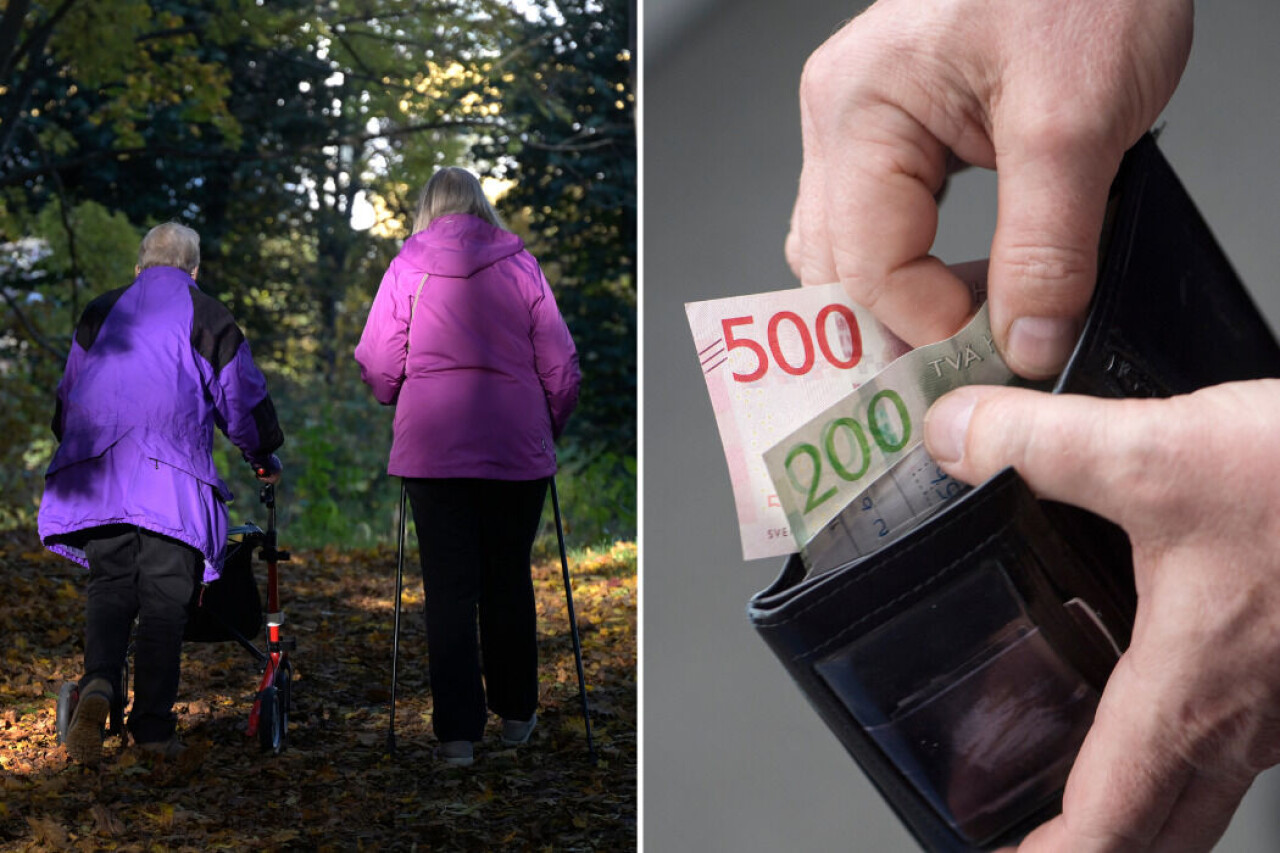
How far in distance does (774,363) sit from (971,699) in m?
0.35

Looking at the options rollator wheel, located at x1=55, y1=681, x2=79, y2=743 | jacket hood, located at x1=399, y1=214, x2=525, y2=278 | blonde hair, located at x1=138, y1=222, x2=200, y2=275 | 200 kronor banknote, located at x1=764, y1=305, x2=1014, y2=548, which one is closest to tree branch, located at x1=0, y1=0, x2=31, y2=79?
blonde hair, located at x1=138, y1=222, x2=200, y2=275

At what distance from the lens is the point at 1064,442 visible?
1100 millimetres

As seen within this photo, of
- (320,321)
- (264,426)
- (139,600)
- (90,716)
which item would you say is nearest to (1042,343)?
(264,426)

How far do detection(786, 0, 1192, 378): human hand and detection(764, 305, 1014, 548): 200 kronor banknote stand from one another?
0.10 ft

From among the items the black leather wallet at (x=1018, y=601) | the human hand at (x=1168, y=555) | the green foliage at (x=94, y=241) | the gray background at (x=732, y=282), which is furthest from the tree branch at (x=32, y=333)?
the human hand at (x=1168, y=555)

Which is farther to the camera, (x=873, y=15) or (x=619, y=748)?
(x=619, y=748)

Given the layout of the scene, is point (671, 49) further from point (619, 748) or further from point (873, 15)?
point (619, 748)

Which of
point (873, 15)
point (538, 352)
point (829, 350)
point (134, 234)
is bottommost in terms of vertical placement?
point (829, 350)

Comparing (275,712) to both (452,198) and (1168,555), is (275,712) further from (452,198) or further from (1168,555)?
(1168,555)

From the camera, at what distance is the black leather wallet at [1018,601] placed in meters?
1.13

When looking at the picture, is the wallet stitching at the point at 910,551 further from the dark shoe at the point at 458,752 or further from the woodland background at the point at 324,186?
the woodland background at the point at 324,186

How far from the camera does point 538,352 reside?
374 cm

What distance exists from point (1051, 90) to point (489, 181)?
10.7 metres

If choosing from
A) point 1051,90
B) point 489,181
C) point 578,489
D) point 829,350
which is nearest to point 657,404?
point 829,350
